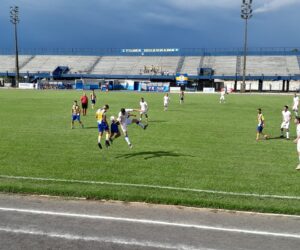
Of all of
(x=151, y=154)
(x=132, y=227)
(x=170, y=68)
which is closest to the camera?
(x=132, y=227)

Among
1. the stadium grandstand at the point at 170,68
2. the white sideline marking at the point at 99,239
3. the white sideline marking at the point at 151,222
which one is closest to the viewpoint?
the white sideline marking at the point at 99,239

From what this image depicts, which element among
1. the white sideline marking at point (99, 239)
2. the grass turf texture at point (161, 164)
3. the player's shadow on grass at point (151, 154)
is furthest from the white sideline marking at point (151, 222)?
the player's shadow on grass at point (151, 154)

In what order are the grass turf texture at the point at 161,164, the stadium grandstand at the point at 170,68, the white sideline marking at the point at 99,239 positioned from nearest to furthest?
the white sideline marking at the point at 99,239 → the grass turf texture at the point at 161,164 → the stadium grandstand at the point at 170,68

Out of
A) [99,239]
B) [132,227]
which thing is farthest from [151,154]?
[99,239]

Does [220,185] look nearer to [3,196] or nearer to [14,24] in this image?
[3,196]

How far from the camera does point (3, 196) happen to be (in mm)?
9844

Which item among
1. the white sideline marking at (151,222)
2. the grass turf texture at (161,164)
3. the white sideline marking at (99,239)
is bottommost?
the white sideline marking at (151,222)

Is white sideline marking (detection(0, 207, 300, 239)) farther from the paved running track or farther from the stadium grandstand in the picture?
the stadium grandstand

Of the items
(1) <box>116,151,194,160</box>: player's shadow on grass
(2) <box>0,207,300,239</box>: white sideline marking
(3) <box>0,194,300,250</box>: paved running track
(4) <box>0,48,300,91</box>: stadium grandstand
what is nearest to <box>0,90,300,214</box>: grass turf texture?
(1) <box>116,151,194,160</box>: player's shadow on grass

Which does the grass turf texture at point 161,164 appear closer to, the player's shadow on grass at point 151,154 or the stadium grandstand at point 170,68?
the player's shadow on grass at point 151,154

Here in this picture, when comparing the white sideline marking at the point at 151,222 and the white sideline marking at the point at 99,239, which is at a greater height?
the white sideline marking at the point at 99,239

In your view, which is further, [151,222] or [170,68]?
[170,68]

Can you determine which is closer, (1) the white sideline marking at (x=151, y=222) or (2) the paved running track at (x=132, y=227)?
(2) the paved running track at (x=132, y=227)

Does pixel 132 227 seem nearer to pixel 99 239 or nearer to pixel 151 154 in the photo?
pixel 99 239
